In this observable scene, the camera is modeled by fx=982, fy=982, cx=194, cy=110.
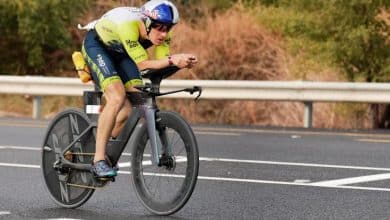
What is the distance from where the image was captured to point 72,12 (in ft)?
94.0

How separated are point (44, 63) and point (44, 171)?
21.0 m

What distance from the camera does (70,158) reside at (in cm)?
789

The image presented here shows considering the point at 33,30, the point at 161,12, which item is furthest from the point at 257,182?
the point at 33,30

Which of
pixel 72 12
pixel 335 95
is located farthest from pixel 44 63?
pixel 335 95

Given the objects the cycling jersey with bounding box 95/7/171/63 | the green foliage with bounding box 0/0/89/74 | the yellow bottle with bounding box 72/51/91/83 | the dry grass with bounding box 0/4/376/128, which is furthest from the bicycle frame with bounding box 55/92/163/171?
the green foliage with bounding box 0/0/89/74

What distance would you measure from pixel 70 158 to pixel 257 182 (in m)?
2.23

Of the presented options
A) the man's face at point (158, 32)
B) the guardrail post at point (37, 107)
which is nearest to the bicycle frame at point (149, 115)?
the man's face at point (158, 32)

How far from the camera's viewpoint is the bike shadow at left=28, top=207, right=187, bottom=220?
24.0ft

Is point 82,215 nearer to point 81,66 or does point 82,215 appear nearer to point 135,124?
point 135,124

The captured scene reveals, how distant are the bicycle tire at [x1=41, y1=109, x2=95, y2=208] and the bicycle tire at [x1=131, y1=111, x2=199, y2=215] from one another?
1.64ft

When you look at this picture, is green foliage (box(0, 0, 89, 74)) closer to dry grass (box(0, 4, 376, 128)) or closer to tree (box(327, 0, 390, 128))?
dry grass (box(0, 4, 376, 128))

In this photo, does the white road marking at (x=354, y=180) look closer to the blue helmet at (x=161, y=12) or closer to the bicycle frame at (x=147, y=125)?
the bicycle frame at (x=147, y=125)

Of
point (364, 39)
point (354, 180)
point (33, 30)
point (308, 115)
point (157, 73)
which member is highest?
point (33, 30)

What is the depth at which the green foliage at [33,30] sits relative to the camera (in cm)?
2756
